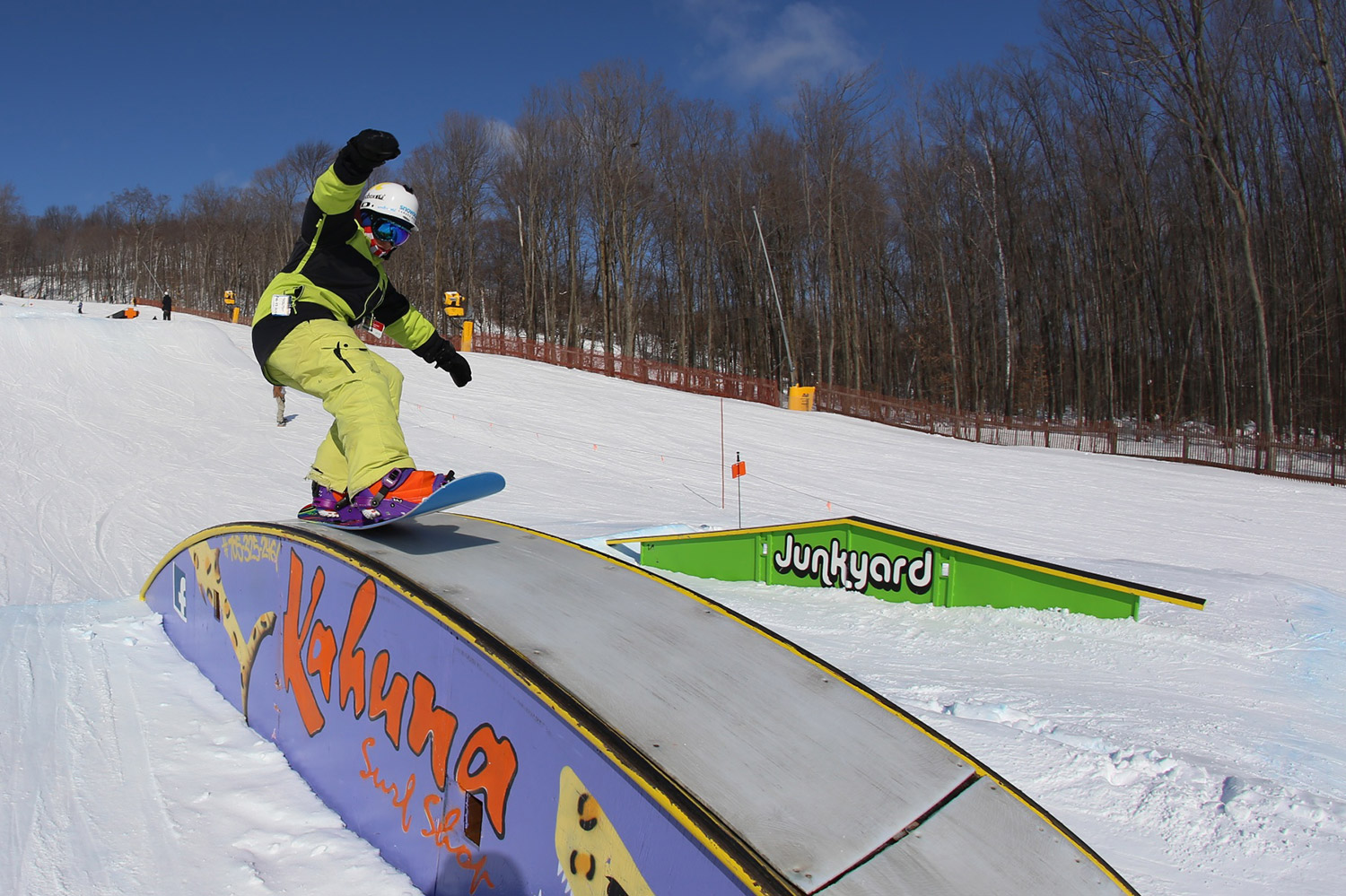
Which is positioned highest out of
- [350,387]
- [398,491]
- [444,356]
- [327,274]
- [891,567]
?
[327,274]

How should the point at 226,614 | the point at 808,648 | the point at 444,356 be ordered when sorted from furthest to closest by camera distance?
the point at 808,648 → the point at 444,356 → the point at 226,614

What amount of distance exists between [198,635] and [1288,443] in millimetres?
26825

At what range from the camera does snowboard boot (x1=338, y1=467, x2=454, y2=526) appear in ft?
11.3

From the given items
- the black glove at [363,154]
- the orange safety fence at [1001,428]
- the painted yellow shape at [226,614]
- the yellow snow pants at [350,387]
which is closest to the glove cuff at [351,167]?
the black glove at [363,154]

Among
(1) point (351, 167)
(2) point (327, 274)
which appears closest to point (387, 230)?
(2) point (327, 274)

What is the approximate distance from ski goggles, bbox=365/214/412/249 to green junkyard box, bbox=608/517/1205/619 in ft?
15.9

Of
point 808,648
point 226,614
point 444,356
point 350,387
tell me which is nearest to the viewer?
point 350,387

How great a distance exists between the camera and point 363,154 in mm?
3326

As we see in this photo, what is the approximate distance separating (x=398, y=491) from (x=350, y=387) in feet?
1.87

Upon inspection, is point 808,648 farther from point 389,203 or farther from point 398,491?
point 389,203

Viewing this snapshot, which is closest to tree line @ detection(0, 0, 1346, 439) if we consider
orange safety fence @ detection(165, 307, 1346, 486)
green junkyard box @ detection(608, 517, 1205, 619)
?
orange safety fence @ detection(165, 307, 1346, 486)

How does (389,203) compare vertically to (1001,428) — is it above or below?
above

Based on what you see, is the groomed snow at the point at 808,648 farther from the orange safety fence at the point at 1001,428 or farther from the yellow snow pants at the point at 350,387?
the orange safety fence at the point at 1001,428

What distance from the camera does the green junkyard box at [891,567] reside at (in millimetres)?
6375
